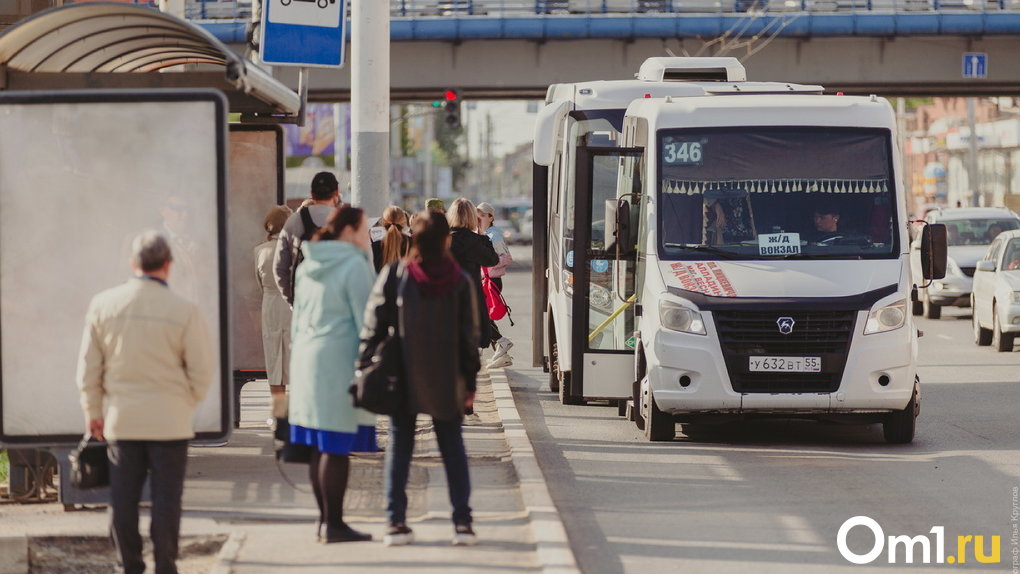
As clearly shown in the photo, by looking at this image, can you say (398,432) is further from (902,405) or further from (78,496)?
(902,405)

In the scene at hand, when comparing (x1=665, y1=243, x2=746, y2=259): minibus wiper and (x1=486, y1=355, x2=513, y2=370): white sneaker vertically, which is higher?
(x1=665, y1=243, x2=746, y2=259): minibus wiper

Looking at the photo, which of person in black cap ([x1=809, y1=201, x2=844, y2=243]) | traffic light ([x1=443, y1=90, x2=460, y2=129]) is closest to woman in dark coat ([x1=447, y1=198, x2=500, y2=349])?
person in black cap ([x1=809, y1=201, x2=844, y2=243])

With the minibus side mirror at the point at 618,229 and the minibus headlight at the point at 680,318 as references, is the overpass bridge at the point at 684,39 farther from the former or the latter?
the minibus headlight at the point at 680,318

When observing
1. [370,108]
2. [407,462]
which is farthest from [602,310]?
[407,462]

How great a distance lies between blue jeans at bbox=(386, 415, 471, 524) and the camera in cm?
799

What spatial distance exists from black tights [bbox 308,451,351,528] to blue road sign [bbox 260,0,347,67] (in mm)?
4325

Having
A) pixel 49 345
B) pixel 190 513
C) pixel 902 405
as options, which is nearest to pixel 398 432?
pixel 190 513

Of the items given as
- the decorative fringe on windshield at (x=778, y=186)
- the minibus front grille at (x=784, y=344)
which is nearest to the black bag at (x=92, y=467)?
the minibus front grille at (x=784, y=344)

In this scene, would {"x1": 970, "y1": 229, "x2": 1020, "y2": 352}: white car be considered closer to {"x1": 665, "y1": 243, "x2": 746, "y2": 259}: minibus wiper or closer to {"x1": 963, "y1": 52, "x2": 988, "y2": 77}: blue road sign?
{"x1": 665, "y1": 243, "x2": 746, "y2": 259}: minibus wiper

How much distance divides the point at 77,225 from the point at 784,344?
5.51 meters

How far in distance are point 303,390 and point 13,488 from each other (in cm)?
277

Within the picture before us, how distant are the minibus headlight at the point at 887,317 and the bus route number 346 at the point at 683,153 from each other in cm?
181

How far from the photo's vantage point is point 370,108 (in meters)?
13.3

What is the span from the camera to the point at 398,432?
8.00 meters
